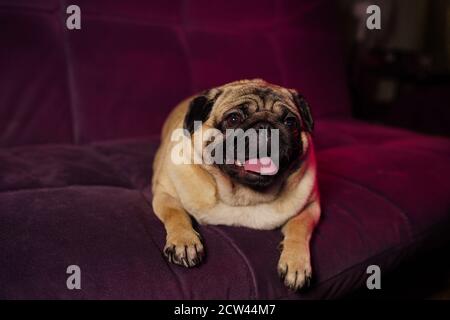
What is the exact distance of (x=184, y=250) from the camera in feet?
3.23

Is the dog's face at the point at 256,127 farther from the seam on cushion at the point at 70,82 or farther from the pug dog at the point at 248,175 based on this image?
the seam on cushion at the point at 70,82

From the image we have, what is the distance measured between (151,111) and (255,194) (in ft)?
3.27

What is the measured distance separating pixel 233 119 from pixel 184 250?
16.9 inches

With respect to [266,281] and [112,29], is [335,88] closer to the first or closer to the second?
[112,29]

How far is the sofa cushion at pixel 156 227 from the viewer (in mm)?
913

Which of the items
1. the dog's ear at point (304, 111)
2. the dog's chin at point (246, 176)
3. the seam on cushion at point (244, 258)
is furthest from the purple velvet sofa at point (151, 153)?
the dog's ear at point (304, 111)

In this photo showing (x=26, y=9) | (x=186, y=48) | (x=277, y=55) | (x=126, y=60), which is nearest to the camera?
(x=26, y=9)

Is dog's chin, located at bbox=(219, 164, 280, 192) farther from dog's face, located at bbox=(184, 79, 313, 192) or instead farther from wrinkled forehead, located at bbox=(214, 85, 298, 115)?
wrinkled forehead, located at bbox=(214, 85, 298, 115)

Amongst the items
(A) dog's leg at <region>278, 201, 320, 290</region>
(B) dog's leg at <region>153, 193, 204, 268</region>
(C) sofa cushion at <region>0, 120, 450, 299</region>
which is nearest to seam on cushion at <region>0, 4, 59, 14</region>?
(C) sofa cushion at <region>0, 120, 450, 299</region>

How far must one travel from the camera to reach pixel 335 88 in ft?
8.98

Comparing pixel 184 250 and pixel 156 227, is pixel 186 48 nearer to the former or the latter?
pixel 156 227

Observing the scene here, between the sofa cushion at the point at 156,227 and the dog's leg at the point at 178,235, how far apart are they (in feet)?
0.08

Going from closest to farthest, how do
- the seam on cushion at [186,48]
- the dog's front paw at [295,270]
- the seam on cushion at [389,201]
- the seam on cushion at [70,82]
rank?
the dog's front paw at [295,270] < the seam on cushion at [389,201] < the seam on cushion at [70,82] < the seam on cushion at [186,48]

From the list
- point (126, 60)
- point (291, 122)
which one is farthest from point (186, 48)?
point (291, 122)
